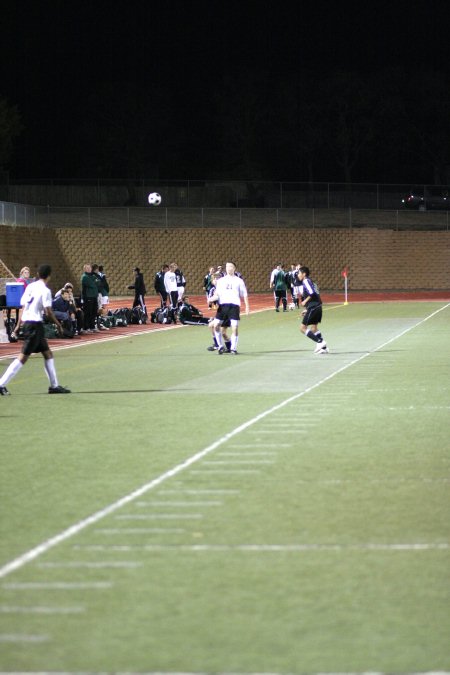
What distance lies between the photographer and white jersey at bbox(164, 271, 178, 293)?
133ft

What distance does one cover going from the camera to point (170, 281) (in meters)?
40.7

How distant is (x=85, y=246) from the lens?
213ft

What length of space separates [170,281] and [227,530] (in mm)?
32709

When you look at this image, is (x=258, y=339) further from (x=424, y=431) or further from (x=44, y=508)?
(x=44, y=508)

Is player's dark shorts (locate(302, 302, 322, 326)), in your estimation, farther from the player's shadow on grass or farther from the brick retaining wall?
the brick retaining wall

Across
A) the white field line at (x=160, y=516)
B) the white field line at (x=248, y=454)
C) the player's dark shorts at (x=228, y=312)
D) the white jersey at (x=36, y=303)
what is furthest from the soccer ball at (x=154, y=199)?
the white field line at (x=160, y=516)

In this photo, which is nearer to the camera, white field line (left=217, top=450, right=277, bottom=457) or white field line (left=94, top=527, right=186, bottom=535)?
white field line (left=94, top=527, right=186, bottom=535)

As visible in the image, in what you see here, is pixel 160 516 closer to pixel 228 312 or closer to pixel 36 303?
pixel 36 303

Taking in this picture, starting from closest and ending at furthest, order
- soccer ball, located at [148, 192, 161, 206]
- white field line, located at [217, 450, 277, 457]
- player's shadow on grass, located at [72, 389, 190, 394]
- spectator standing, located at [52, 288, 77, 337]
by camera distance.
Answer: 1. white field line, located at [217, 450, 277, 457]
2. player's shadow on grass, located at [72, 389, 190, 394]
3. spectator standing, located at [52, 288, 77, 337]
4. soccer ball, located at [148, 192, 161, 206]

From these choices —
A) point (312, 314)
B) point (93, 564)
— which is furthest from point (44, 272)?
point (93, 564)

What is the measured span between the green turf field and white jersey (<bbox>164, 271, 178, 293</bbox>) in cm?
2257

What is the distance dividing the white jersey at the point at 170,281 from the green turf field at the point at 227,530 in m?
22.6

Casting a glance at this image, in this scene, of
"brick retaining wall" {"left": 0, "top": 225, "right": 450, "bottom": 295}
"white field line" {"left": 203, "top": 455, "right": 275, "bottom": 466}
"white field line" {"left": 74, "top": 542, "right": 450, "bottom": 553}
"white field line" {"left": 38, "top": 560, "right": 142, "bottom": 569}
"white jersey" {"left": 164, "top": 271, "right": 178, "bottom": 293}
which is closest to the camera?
"white field line" {"left": 38, "top": 560, "right": 142, "bottom": 569}

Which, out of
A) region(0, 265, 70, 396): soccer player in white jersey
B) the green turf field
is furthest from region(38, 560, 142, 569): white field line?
region(0, 265, 70, 396): soccer player in white jersey
